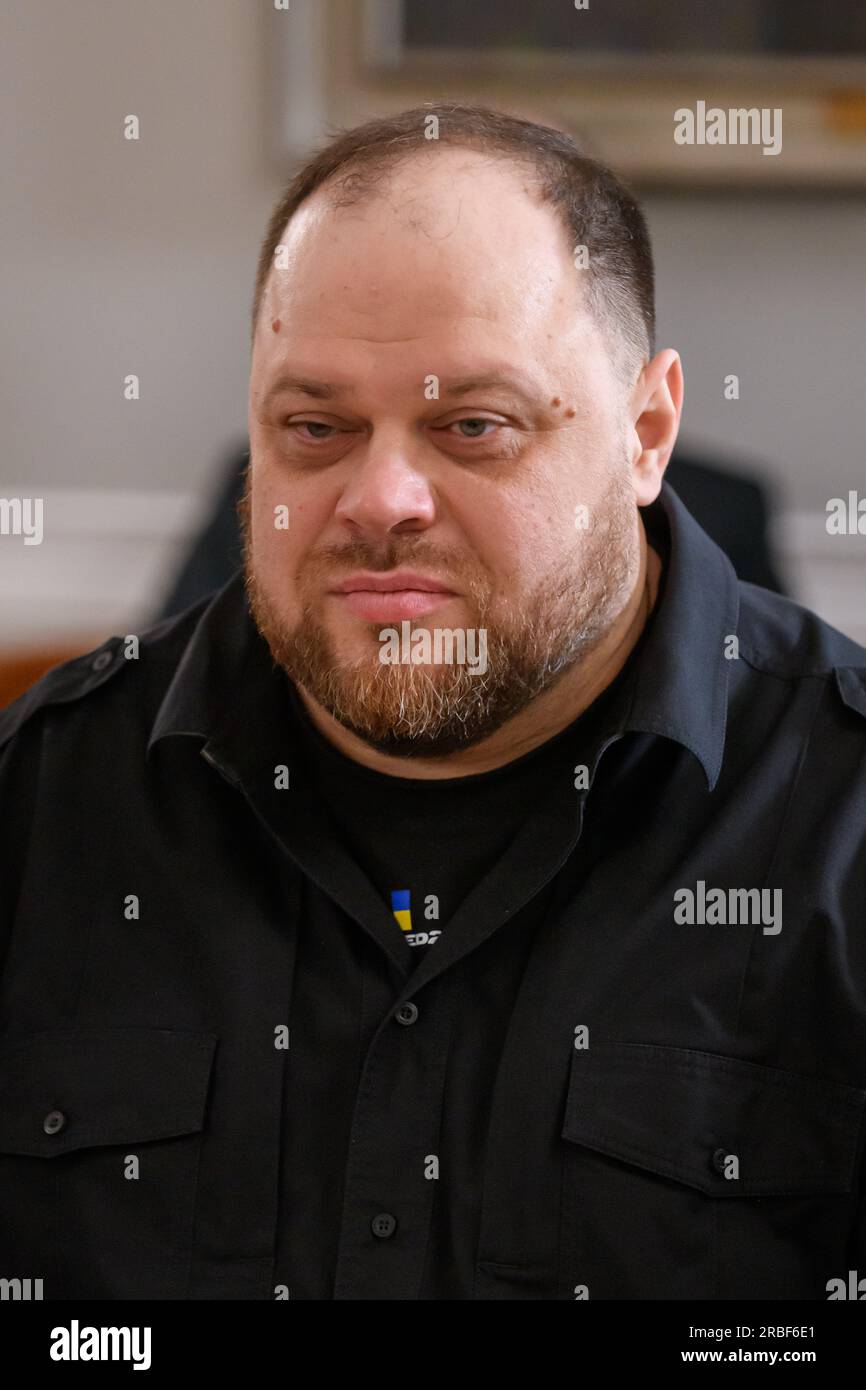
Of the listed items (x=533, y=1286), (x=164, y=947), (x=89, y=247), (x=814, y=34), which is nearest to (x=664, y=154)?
(x=814, y=34)

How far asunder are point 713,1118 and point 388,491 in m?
0.36

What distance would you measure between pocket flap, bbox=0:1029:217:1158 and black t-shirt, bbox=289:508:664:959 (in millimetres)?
131

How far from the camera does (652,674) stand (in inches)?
31.1

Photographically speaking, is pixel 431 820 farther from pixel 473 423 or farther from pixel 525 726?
pixel 473 423

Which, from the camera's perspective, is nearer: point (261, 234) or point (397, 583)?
point (397, 583)

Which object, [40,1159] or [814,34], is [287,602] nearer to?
[40,1159]

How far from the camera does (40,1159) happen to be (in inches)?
30.5

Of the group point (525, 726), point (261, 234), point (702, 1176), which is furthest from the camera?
point (261, 234)

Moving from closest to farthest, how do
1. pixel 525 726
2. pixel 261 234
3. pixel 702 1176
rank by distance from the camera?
pixel 702 1176 → pixel 525 726 → pixel 261 234

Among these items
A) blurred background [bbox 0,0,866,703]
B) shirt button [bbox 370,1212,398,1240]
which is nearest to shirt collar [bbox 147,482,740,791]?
shirt button [bbox 370,1212,398,1240]

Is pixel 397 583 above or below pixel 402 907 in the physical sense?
above

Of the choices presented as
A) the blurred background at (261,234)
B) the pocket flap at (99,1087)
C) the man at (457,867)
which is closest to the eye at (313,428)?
the man at (457,867)

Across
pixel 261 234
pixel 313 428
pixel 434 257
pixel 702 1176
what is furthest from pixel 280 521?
pixel 261 234

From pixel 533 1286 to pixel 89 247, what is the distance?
1.03 metres
